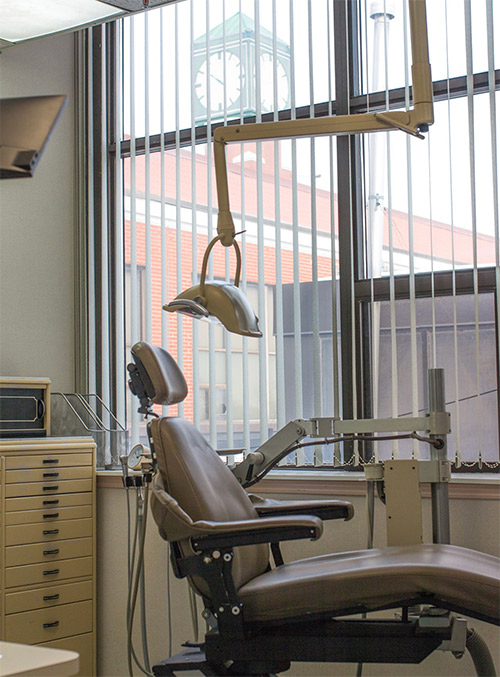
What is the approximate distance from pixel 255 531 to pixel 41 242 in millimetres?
2305

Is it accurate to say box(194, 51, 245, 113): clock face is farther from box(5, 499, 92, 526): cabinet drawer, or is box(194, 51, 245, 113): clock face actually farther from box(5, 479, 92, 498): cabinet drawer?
box(5, 499, 92, 526): cabinet drawer

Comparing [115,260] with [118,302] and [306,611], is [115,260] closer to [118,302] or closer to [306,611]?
[118,302]

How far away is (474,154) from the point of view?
291 centimetres

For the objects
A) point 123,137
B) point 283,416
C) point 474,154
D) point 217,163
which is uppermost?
point 123,137

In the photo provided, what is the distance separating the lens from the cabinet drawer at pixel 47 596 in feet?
10.1

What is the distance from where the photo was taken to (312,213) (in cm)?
327

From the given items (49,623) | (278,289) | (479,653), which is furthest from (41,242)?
(479,653)

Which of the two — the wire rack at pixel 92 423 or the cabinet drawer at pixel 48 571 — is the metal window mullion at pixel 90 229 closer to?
the wire rack at pixel 92 423

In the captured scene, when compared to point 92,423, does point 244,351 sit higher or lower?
higher

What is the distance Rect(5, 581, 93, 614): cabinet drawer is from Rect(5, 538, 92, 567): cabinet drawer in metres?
0.11

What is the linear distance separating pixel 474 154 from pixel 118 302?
69.8 inches

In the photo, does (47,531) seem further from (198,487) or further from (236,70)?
(236,70)

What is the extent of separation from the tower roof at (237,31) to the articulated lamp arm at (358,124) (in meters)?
1.35

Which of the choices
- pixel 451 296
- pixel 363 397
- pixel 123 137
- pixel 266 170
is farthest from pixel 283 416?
pixel 123 137
